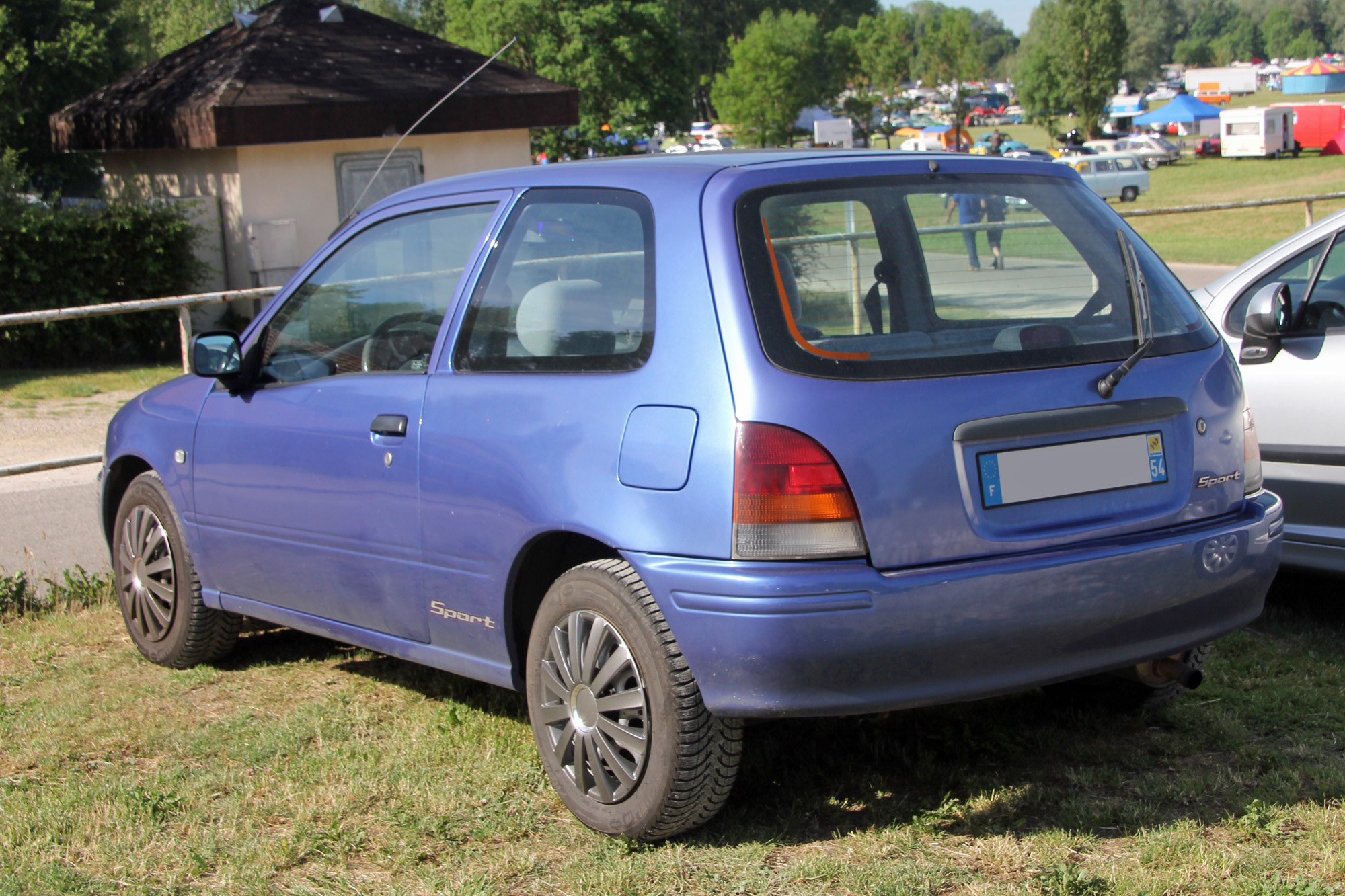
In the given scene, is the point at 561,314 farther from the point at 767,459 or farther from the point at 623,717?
the point at 623,717

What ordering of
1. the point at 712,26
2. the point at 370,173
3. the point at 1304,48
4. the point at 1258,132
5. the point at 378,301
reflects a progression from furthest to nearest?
the point at 1304,48
the point at 712,26
the point at 1258,132
the point at 370,173
the point at 378,301

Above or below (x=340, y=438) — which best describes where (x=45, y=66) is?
above

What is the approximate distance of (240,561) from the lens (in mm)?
4672

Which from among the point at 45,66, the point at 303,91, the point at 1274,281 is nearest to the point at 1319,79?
the point at 45,66

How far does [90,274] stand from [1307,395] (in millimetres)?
14837

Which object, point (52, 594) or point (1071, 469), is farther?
point (52, 594)

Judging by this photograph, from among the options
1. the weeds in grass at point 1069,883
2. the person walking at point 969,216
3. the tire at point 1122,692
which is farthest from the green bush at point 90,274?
the weeds in grass at point 1069,883

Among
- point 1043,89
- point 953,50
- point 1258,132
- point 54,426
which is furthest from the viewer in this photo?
point 953,50

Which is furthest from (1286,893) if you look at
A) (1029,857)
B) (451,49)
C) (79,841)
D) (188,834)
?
(451,49)

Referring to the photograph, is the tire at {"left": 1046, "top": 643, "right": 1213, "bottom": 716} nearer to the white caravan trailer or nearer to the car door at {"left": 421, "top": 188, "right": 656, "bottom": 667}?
the car door at {"left": 421, "top": 188, "right": 656, "bottom": 667}

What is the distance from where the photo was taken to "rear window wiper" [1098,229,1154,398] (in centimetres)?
332

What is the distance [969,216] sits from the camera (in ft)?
12.9

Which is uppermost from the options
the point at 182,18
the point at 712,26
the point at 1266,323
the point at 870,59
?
the point at 712,26

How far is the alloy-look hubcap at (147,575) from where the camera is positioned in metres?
5.10
